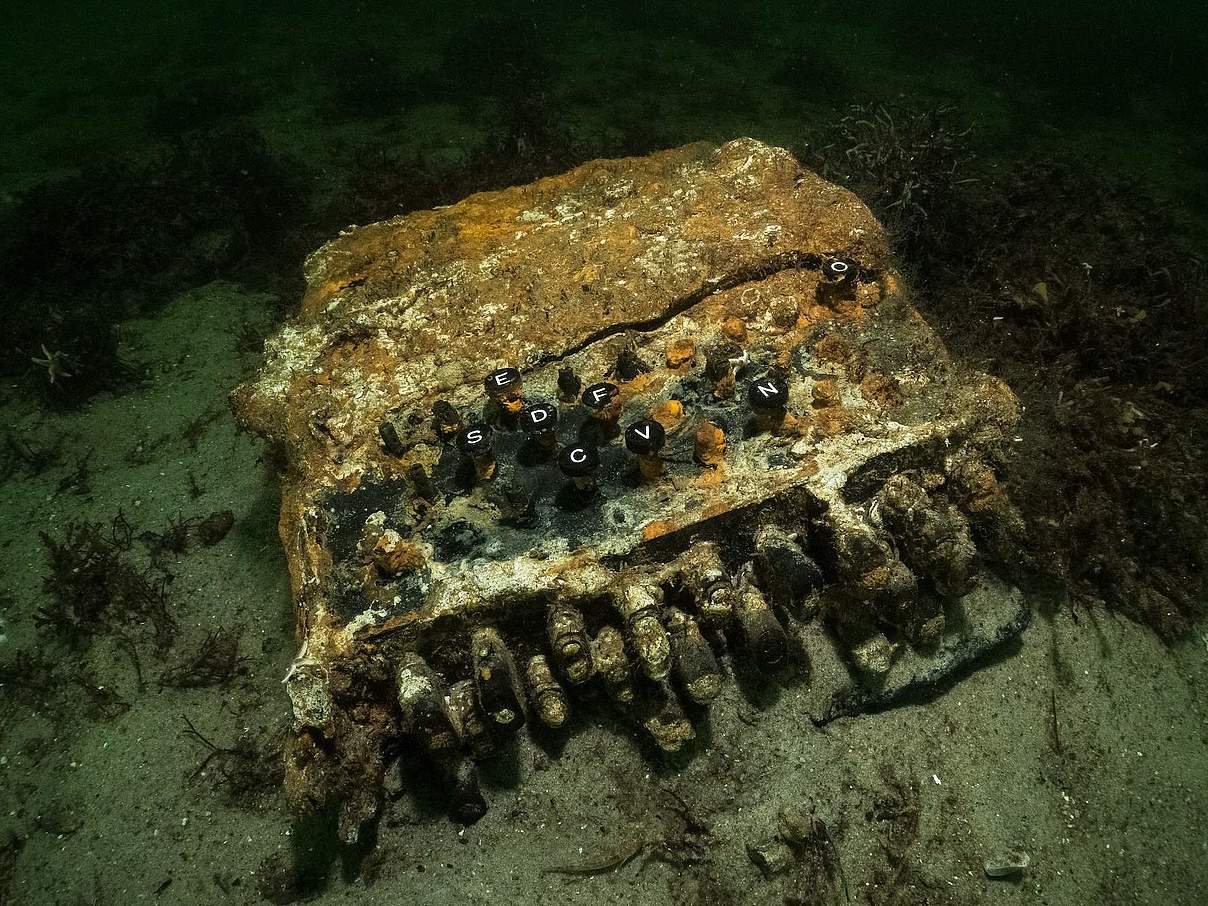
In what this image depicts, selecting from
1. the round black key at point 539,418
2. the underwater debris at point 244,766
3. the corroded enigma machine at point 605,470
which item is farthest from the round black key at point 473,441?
the underwater debris at point 244,766

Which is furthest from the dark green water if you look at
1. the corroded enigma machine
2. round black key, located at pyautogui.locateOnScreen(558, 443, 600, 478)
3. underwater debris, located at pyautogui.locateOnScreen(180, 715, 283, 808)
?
round black key, located at pyautogui.locateOnScreen(558, 443, 600, 478)

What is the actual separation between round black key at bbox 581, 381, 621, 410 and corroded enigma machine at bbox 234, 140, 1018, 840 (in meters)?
0.01

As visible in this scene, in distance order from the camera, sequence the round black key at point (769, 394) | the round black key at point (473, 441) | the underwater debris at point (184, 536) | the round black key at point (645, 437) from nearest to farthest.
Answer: the round black key at point (645, 437)
the round black key at point (473, 441)
the round black key at point (769, 394)
the underwater debris at point (184, 536)

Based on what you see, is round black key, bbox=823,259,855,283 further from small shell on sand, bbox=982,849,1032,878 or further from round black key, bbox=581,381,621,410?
small shell on sand, bbox=982,849,1032,878

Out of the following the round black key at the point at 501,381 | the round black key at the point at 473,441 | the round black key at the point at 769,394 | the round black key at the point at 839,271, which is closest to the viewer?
the round black key at the point at 473,441

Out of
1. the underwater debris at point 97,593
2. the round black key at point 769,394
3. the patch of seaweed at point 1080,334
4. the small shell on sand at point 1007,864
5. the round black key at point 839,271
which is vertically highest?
the round black key at point 839,271

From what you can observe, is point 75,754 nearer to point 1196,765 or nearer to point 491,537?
point 491,537

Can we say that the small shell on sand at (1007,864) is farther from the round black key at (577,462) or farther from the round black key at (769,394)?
the round black key at (577,462)

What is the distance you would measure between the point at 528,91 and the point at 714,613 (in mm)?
12251

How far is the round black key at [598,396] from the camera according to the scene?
12.7 ft

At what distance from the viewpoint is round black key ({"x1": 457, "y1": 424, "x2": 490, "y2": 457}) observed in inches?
143

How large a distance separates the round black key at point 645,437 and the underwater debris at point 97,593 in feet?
13.0

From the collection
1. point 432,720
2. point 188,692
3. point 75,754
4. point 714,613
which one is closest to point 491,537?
point 432,720

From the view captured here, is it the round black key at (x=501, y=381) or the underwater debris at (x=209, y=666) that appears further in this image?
the underwater debris at (x=209, y=666)
